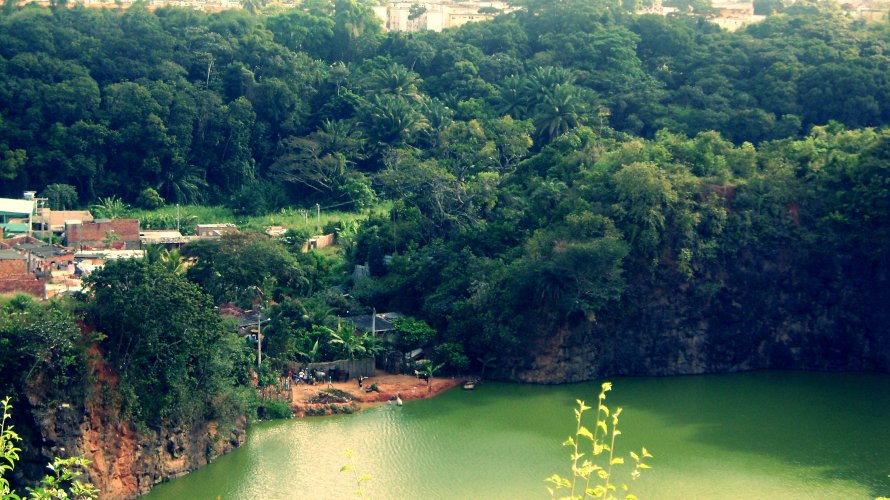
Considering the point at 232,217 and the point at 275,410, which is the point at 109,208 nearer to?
the point at 232,217

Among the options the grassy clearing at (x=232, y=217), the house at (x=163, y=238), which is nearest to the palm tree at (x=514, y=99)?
the grassy clearing at (x=232, y=217)

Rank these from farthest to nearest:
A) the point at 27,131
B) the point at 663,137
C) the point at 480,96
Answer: the point at 480,96
the point at 27,131
the point at 663,137

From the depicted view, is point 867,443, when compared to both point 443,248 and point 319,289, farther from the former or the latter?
point 319,289

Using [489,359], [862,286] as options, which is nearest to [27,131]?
[489,359]

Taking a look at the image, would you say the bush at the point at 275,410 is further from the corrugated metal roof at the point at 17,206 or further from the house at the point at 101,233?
the corrugated metal roof at the point at 17,206

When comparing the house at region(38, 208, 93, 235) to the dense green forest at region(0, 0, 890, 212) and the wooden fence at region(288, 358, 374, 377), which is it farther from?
the wooden fence at region(288, 358, 374, 377)

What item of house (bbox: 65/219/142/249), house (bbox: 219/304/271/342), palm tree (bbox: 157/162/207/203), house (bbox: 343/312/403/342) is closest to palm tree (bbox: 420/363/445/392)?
house (bbox: 343/312/403/342)

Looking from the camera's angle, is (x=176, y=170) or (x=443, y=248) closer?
(x=443, y=248)
